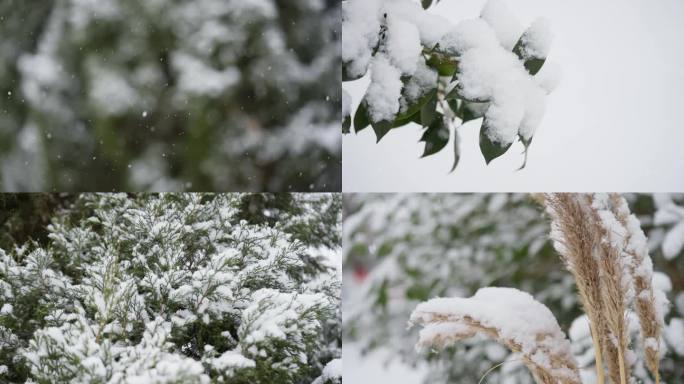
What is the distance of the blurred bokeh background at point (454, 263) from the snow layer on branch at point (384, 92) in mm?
623

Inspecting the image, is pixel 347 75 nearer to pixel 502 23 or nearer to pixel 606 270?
pixel 502 23

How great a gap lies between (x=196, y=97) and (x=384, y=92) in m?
0.39

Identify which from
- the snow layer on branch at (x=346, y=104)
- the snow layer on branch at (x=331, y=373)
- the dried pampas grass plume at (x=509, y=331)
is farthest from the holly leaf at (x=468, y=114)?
the snow layer on branch at (x=331, y=373)

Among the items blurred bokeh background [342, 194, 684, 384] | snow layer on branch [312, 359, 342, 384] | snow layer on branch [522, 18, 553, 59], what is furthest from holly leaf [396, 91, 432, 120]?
blurred bokeh background [342, 194, 684, 384]

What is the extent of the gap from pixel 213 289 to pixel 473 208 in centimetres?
91

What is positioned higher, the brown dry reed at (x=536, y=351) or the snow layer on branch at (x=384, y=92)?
the snow layer on branch at (x=384, y=92)

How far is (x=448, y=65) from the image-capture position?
1.07 meters

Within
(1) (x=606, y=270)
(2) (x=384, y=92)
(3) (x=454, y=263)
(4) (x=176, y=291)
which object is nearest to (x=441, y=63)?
(2) (x=384, y=92)

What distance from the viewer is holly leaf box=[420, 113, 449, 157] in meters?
1.19

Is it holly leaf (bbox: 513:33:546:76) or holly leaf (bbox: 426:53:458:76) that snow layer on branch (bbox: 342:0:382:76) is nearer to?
holly leaf (bbox: 426:53:458:76)

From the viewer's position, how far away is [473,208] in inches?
66.2

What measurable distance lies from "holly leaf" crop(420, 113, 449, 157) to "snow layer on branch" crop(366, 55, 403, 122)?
18cm

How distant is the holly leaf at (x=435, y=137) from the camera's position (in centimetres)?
119

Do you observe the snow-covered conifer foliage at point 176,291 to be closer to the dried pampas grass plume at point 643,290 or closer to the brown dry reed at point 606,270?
the brown dry reed at point 606,270
